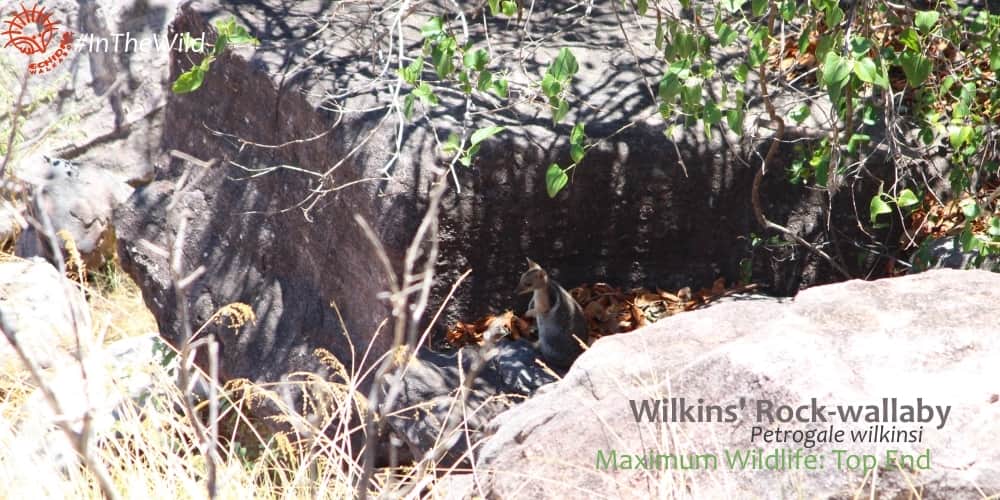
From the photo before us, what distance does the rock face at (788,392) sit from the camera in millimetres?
2842

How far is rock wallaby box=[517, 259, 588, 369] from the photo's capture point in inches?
196

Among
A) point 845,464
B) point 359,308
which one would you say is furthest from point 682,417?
point 359,308

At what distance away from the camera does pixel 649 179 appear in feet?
17.4

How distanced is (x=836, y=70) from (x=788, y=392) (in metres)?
1.27

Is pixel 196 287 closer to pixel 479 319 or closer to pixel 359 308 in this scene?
pixel 359 308

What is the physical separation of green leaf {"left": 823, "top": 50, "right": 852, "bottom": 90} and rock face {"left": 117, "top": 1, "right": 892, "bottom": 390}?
155 cm

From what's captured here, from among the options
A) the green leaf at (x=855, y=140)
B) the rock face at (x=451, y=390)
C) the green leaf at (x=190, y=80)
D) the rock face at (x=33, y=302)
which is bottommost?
the rock face at (x=33, y=302)

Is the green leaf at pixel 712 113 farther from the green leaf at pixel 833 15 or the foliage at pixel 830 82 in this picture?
the green leaf at pixel 833 15

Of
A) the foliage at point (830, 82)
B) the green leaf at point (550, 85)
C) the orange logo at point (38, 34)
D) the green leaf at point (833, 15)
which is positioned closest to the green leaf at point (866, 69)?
the foliage at point (830, 82)

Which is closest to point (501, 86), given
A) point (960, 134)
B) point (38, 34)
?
point (960, 134)

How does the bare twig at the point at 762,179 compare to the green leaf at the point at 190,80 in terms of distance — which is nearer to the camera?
the green leaf at the point at 190,80

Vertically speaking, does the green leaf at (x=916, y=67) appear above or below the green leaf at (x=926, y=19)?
below

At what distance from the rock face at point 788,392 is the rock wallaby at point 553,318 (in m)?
1.18

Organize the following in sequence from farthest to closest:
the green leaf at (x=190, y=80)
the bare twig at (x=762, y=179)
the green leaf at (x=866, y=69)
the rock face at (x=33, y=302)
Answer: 1. the rock face at (x=33, y=302)
2. the bare twig at (x=762, y=179)
3. the green leaf at (x=190, y=80)
4. the green leaf at (x=866, y=69)
